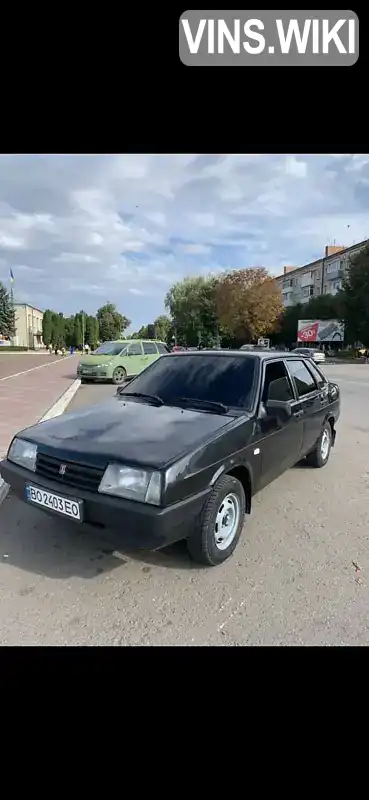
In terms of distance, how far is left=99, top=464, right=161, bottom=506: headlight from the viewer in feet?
8.20

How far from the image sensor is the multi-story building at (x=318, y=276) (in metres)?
58.5

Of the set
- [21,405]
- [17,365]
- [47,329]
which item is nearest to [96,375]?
[21,405]

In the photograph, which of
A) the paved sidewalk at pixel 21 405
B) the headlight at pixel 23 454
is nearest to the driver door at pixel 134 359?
the paved sidewalk at pixel 21 405

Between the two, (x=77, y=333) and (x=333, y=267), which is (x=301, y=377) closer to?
(x=333, y=267)

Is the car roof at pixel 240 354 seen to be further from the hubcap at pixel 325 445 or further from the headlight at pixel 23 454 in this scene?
the headlight at pixel 23 454

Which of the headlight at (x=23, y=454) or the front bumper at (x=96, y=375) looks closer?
the headlight at (x=23, y=454)

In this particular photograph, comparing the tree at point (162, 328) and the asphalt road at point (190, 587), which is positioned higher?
the tree at point (162, 328)

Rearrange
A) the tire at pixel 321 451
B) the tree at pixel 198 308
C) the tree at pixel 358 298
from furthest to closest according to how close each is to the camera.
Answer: the tree at pixel 198 308, the tree at pixel 358 298, the tire at pixel 321 451

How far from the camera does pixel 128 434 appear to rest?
3.02m

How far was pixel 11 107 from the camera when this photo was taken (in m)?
3.31

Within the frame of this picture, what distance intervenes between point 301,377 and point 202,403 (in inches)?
67.3

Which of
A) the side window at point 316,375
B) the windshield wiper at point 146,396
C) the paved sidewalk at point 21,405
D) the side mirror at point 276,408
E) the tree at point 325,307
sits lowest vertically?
the paved sidewalk at point 21,405
